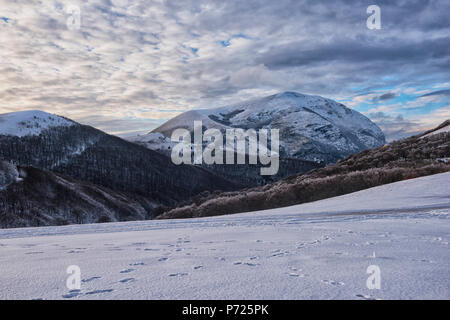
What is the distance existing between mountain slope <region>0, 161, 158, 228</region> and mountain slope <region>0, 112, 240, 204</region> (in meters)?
30.3

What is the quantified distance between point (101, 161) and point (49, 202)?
56851 millimetres

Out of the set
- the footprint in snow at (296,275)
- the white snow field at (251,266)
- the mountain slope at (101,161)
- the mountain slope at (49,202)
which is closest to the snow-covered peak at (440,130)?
the white snow field at (251,266)

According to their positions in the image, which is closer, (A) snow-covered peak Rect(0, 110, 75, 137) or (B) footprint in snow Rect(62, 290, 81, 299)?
(B) footprint in snow Rect(62, 290, 81, 299)

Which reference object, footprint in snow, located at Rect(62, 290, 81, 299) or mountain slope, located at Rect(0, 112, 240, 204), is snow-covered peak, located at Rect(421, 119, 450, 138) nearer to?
footprint in snow, located at Rect(62, 290, 81, 299)

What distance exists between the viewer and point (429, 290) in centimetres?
298

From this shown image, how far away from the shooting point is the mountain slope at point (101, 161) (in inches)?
4117

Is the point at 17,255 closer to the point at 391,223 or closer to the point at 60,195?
the point at 391,223

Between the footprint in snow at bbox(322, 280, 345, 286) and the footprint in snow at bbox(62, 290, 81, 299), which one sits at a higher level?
the footprint in snow at bbox(322, 280, 345, 286)

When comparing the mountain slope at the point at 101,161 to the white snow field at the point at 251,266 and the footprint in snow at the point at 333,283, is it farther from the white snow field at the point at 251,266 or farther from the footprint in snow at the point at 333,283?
the footprint in snow at the point at 333,283

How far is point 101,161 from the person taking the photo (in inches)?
4604

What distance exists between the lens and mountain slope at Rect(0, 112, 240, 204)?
343 ft

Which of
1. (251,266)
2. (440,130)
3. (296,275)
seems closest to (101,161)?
(440,130)

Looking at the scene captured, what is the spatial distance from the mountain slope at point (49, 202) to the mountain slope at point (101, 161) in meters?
30.3

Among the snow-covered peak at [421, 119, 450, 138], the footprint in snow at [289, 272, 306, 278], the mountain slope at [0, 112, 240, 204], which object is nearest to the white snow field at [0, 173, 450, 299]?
the footprint in snow at [289, 272, 306, 278]
